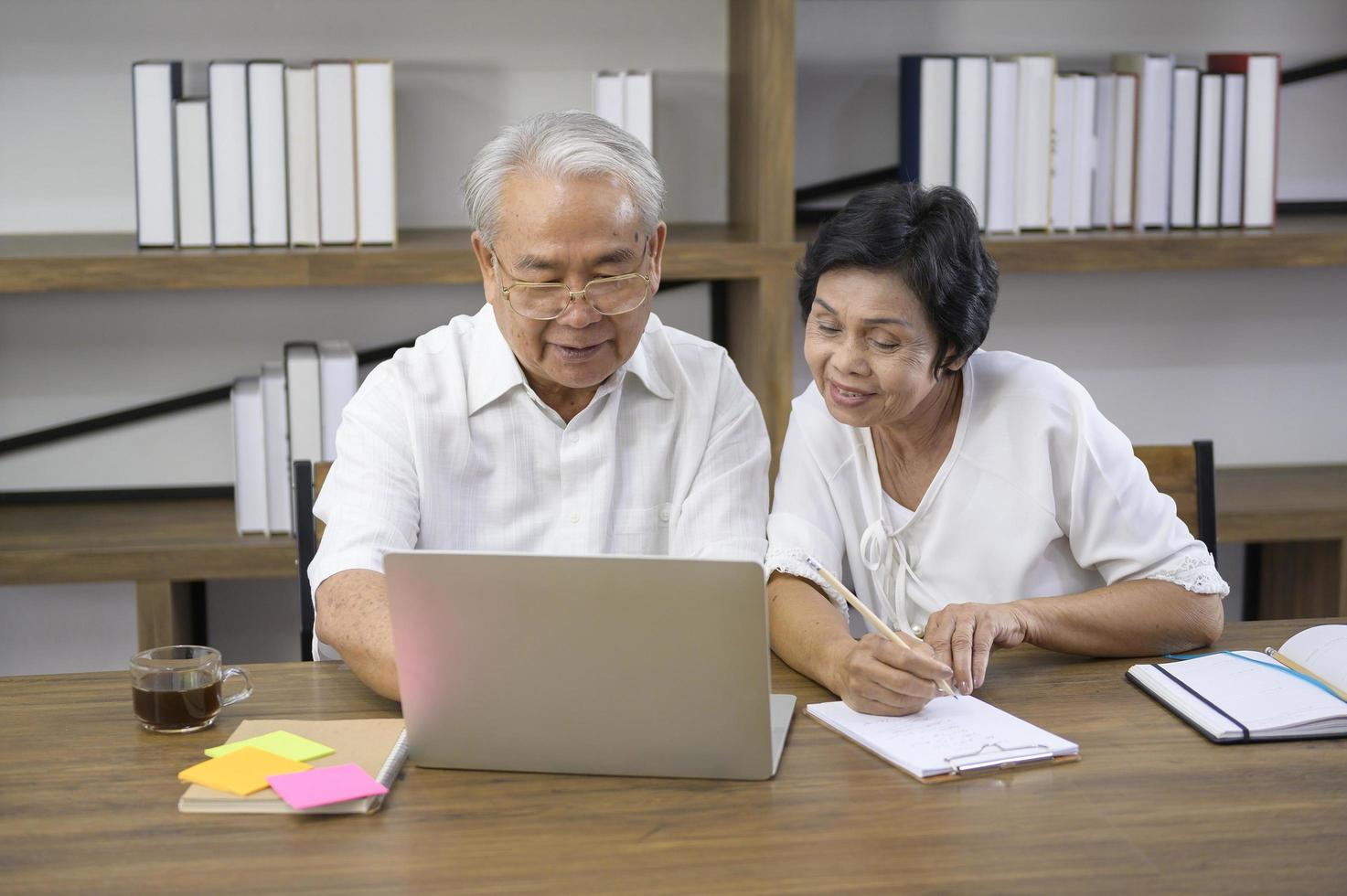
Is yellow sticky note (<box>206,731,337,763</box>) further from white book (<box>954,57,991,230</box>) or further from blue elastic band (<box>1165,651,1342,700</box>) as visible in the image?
white book (<box>954,57,991,230</box>)

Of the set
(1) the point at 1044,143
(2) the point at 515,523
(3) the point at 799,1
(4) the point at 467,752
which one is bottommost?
(4) the point at 467,752

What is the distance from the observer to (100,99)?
2604 millimetres

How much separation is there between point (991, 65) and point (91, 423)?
1856 mm

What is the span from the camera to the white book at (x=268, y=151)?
7.81 ft

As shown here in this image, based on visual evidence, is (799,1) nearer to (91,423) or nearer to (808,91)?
(808,91)

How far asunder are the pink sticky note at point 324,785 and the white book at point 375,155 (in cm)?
137

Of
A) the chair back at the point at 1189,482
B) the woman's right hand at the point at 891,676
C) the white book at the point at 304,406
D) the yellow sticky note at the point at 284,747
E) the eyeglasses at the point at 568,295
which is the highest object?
the eyeglasses at the point at 568,295

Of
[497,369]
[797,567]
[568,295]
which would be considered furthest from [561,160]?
[797,567]

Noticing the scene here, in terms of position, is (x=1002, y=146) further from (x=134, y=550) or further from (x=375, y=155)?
(x=134, y=550)

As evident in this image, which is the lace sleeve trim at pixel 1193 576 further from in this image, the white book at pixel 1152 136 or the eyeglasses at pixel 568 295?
the white book at pixel 1152 136

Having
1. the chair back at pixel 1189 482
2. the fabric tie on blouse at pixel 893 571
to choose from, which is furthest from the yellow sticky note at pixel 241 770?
the chair back at pixel 1189 482

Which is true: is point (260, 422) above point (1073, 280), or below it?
below

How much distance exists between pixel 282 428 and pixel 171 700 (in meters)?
1.16

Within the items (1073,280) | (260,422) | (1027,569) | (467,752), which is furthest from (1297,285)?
(467,752)
